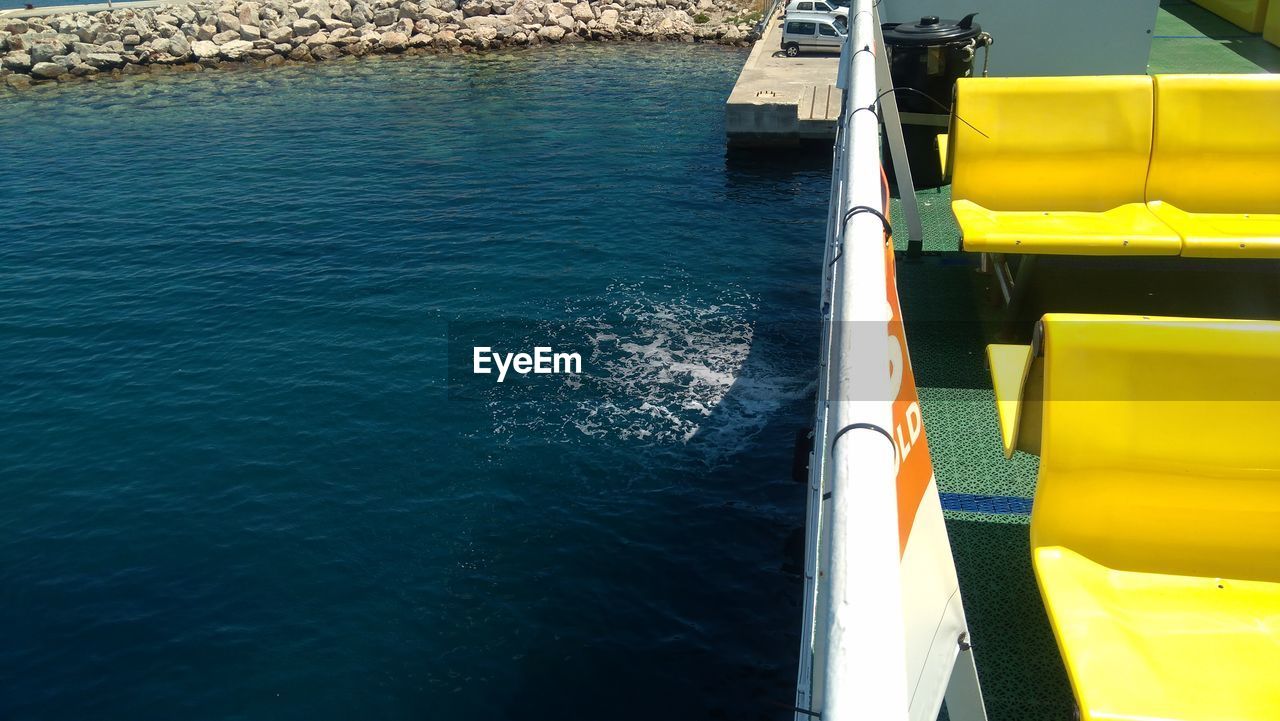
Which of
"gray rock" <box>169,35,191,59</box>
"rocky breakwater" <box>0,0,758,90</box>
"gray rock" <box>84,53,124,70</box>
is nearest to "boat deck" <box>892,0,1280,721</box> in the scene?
"rocky breakwater" <box>0,0,758,90</box>

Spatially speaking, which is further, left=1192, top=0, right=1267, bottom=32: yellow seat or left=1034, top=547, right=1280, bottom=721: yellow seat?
left=1192, top=0, right=1267, bottom=32: yellow seat

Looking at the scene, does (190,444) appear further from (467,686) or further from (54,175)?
(54,175)

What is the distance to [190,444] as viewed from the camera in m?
11.2

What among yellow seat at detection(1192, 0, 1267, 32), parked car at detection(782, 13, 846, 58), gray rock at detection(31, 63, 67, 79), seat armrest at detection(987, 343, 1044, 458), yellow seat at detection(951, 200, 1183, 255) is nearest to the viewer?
seat armrest at detection(987, 343, 1044, 458)

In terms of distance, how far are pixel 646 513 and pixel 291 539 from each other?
143 inches

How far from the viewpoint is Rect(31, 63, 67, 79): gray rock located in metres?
34.2

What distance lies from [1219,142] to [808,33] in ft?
76.5

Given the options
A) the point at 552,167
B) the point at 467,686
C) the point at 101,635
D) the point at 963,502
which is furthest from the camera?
the point at 552,167

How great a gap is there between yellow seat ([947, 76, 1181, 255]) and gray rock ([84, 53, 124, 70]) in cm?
3739

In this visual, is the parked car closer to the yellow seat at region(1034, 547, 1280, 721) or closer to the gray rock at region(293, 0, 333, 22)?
the gray rock at region(293, 0, 333, 22)

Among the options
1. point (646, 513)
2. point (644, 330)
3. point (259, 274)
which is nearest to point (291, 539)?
point (646, 513)

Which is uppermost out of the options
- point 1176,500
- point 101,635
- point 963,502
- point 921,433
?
point 921,433

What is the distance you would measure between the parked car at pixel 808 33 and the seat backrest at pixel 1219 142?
22692 mm

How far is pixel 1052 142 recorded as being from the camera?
6.59m
